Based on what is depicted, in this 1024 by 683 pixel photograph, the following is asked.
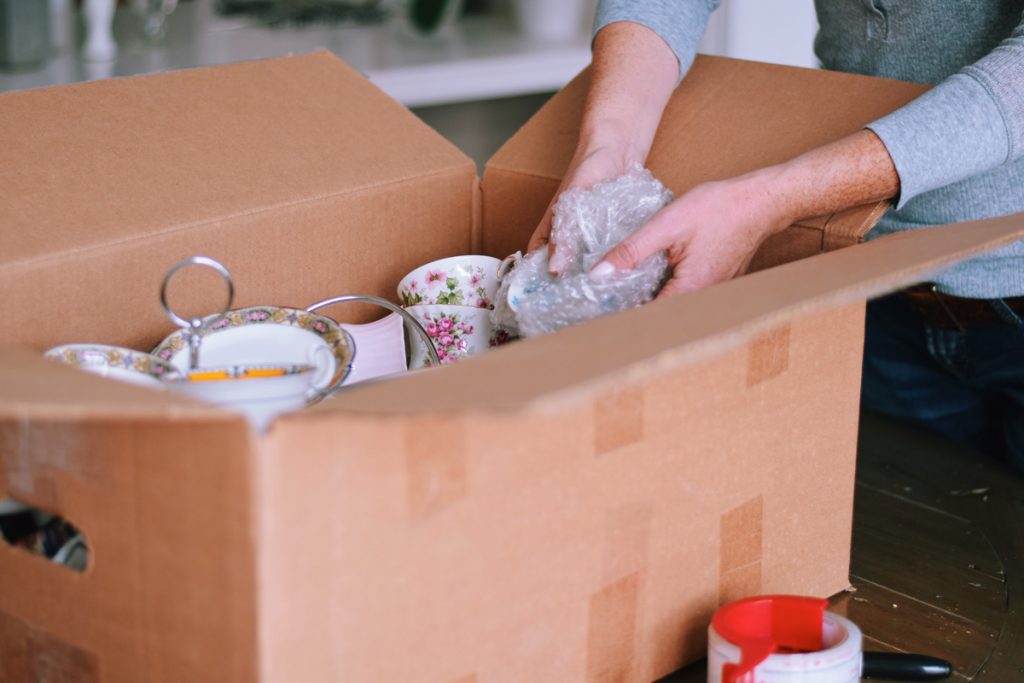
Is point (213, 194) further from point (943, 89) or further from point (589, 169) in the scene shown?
point (943, 89)

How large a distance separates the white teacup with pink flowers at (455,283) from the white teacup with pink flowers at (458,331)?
1cm

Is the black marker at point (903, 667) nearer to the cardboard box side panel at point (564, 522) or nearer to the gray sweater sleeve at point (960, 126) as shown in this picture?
the cardboard box side panel at point (564, 522)

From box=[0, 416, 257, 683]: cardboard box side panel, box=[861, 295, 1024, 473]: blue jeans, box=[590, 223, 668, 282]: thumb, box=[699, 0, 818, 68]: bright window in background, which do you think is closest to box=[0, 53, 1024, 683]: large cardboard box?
Result: box=[0, 416, 257, 683]: cardboard box side panel

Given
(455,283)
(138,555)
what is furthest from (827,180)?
(138,555)

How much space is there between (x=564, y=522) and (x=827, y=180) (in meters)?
0.32

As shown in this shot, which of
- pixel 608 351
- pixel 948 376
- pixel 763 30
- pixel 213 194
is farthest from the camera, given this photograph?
pixel 763 30

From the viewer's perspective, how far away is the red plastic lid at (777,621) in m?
0.63

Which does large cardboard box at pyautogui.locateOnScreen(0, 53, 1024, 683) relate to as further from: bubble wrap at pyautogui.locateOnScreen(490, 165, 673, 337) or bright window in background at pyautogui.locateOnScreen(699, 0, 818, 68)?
bright window in background at pyautogui.locateOnScreen(699, 0, 818, 68)

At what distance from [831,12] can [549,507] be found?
2.18 feet

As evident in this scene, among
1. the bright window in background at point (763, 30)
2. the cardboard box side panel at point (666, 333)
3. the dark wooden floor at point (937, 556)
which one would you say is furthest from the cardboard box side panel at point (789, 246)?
the bright window in background at point (763, 30)

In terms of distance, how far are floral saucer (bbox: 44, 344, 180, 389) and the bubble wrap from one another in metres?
0.22

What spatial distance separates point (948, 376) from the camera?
3.70ft

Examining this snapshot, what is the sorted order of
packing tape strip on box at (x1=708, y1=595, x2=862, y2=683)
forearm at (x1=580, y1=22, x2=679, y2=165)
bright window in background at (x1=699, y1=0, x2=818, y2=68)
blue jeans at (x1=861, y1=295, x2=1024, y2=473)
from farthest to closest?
bright window in background at (x1=699, y1=0, x2=818, y2=68)
blue jeans at (x1=861, y1=295, x2=1024, y2=473)
forearm at (x1=580, y1=22, x2=679, y2=165)
packing tape strip on box at (x1=708, y1=595, x2=862, y2=683)

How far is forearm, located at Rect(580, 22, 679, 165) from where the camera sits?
36.0 inches
